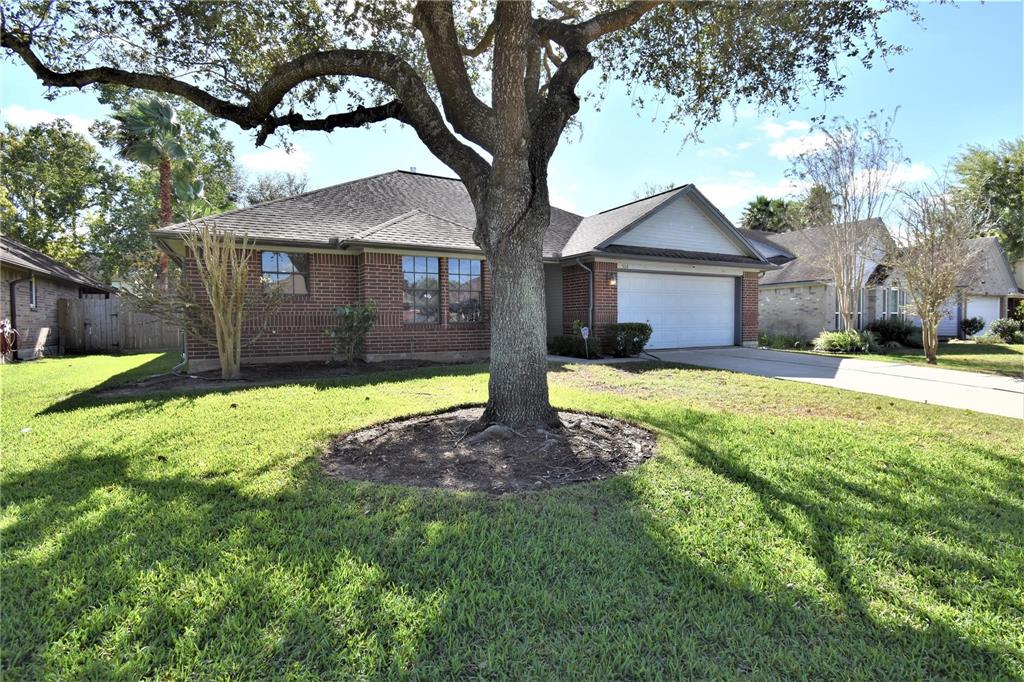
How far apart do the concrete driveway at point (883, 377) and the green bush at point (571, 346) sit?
6.56 ft

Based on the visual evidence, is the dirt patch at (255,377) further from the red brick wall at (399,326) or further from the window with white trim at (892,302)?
the window with white trim at (892,302)

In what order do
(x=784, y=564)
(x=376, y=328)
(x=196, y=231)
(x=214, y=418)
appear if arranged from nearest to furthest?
(x=784, y=564) < (x=214, y=418) < (x=196, y=231) < (x=376, y=328)

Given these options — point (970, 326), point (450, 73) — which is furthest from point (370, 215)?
point (970, 326)

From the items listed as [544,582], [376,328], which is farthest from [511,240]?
[376,328]

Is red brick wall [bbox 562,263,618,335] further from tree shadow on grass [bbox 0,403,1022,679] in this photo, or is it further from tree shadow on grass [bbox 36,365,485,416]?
tree shadow on grass [bbox 0,403,1022,679]

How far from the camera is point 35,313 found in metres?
15.7

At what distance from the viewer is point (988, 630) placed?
2143 mm

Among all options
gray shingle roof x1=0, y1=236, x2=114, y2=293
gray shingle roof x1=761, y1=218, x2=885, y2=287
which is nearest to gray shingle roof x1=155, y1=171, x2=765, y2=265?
gray shingle roof x1=761, y1=218, x2=885, y2=287

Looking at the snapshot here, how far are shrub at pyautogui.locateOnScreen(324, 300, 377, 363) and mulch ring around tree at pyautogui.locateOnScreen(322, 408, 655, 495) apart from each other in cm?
534

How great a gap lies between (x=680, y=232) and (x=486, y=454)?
1299 cm

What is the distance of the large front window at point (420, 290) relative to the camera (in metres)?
11.8

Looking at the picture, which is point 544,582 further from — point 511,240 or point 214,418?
point 214,418

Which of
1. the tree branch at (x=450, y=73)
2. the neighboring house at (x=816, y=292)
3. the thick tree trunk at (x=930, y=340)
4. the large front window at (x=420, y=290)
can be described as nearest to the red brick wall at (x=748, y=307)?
the thick tree trunk at (x=930, y=340)

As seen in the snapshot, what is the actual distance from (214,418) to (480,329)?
24.1 feet
